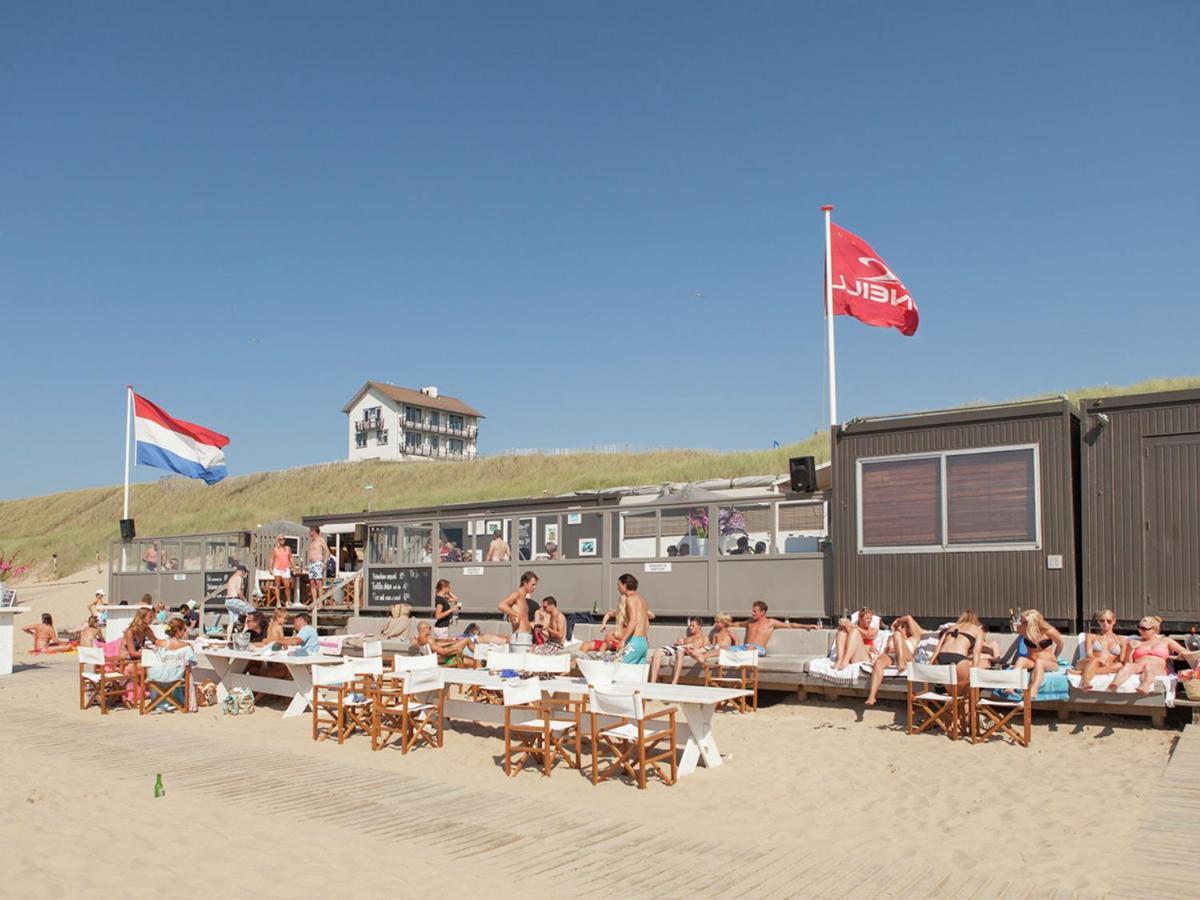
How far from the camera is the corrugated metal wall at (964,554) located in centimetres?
1009

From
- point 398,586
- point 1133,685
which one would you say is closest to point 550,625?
point 398,586

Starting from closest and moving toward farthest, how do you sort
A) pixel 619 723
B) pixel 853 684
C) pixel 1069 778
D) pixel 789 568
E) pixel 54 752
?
pixel 1069 778 → pixel 619 723 → pixel 54 752 → pixel 853 684 → pixel 789 568

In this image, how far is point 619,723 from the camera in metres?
8.18

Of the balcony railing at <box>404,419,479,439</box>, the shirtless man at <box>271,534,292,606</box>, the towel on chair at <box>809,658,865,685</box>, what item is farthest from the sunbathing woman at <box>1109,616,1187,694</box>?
the balcony railing at <box>404,419,479,439</box>

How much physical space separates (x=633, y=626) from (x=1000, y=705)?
3315 millimetres

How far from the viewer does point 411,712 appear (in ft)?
30.3

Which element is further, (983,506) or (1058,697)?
(983,506)

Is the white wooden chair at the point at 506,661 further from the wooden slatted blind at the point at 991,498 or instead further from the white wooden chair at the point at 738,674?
the wooden slatted blind at the point at 991,498

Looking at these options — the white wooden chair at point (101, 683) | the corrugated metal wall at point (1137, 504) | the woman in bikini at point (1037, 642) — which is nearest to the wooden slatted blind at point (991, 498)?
the corrugated metal wall at point (1137, 504)

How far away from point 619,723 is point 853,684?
9.31ft

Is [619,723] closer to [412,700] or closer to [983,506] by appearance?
[412,700]

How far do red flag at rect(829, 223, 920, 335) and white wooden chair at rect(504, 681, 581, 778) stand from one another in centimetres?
666

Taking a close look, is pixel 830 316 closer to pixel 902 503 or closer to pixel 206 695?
pixel 902 503

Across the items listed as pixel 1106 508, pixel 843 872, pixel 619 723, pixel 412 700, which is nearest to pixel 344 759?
pixel 412 700
